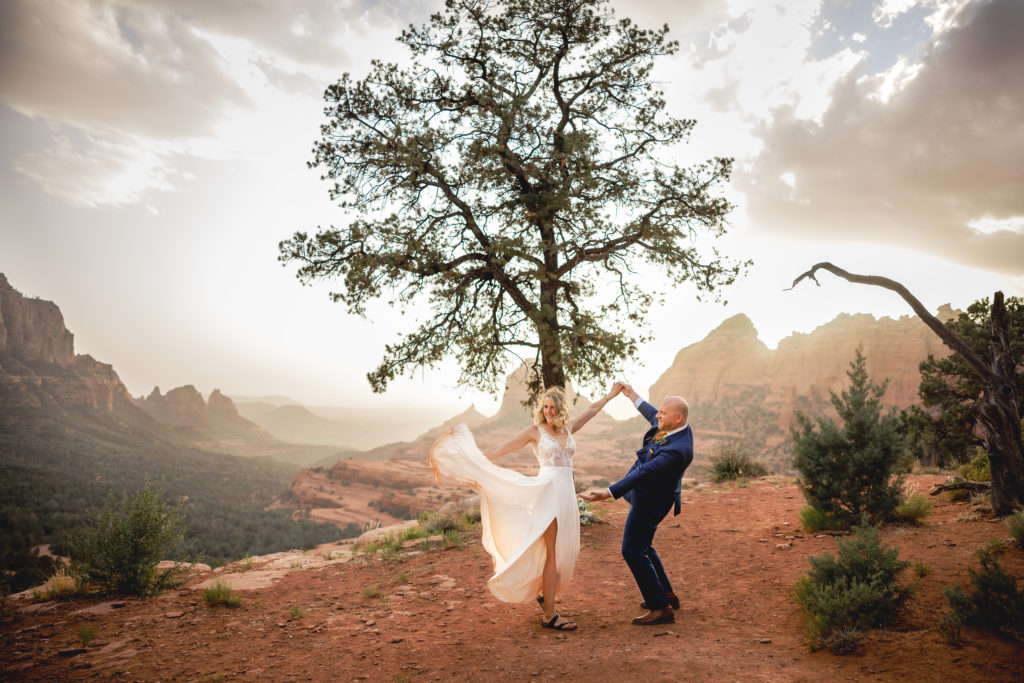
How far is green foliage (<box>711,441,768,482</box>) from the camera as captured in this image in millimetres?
13523

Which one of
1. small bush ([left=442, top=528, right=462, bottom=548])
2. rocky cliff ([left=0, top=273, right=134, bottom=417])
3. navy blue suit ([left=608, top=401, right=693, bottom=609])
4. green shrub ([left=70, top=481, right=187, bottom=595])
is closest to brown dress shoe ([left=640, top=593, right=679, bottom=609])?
navy blue suit ([left=608, top=401, right=693, bottom=609])

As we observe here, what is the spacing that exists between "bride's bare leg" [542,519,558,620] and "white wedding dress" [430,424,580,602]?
0.04 meters

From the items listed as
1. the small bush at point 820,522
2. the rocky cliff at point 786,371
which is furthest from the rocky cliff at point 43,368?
the rocky cliff at point 786,371

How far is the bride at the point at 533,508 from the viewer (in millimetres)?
4629

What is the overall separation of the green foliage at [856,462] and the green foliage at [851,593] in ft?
9.04

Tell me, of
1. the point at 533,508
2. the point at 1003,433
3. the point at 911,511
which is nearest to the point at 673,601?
the point at 533,508

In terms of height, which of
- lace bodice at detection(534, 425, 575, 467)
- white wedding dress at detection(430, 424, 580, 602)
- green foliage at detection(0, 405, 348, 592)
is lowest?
green foliage at detection(0, 405, 348, 592)

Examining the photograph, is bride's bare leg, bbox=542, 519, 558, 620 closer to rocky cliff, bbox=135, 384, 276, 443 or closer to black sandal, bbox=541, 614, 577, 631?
black sandal, bbox=541, 614, 577, 631

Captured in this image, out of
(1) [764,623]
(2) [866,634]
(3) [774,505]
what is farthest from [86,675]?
(3) [774,505]

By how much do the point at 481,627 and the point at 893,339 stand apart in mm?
84194

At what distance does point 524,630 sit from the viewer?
4.78 m

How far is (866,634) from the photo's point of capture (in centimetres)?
389

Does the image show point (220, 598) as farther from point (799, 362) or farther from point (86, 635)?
point (799, 362)

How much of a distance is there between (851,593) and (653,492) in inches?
69.3
